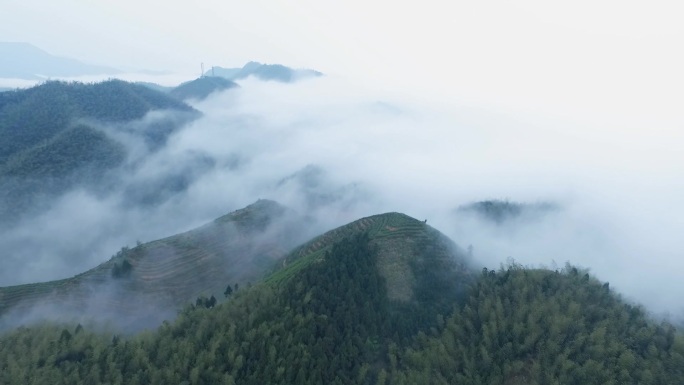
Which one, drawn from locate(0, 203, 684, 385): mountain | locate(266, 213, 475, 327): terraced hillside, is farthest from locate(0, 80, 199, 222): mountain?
locate(266, 213, 475, 327): terraced hillside

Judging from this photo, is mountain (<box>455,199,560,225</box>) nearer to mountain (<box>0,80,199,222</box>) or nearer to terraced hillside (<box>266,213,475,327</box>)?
terraced hillside (<box>266,213,475,327</box>)

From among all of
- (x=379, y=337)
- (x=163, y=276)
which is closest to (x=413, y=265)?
(x=379, y=337)

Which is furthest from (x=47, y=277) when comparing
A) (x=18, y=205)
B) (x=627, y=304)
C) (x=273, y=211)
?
(x=627, y=304)

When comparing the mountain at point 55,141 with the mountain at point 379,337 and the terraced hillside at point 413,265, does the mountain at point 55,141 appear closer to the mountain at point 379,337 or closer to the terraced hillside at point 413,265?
the mountain at point 379,337

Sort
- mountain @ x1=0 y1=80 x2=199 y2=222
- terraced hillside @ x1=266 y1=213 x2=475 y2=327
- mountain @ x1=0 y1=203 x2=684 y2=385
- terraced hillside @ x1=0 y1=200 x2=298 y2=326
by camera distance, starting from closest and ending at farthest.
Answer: mountain @ x1=0 y1=203 x2=684 y2=385, terraced hillside @ x1=266 y1=213 x2=475 y2=327, terraced hillside @ x1=0 y1=200 x2=298 y2=326, mountain @ x1=0 y1=80 x2=199 y2=222

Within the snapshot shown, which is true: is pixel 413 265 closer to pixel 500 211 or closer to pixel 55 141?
pixel 500 211

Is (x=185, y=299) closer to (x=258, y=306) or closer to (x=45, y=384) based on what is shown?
(x=258, y=306)

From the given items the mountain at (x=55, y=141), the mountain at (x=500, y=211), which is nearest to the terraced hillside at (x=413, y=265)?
the mountain at (x=500, y=211)
